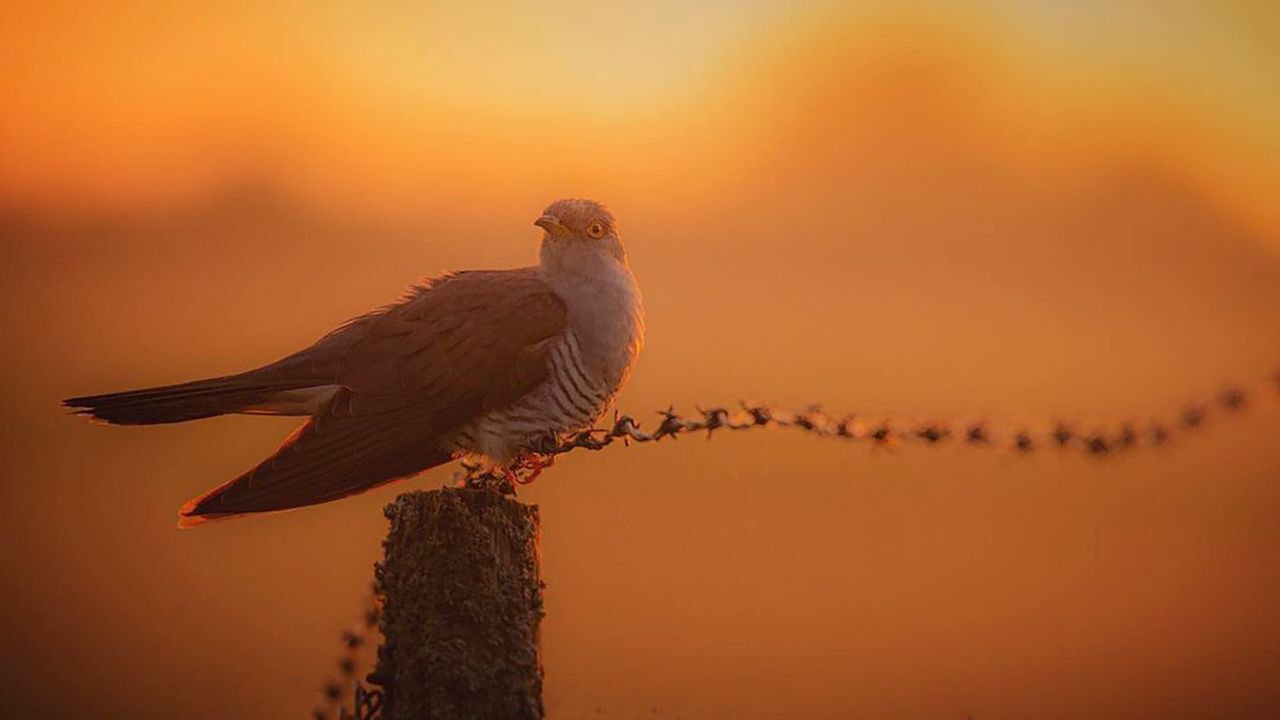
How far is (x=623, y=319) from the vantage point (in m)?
5.24

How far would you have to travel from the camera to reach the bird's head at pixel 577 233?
17.9 feet

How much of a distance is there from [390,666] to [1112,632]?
22.4 feet

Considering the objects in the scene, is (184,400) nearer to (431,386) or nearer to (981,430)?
(431,386)

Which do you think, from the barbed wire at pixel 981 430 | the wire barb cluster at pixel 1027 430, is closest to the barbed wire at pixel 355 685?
the barbed wire at pixel 981 430

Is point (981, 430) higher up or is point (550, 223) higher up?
point (550, 223)

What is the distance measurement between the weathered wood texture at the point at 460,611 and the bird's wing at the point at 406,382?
107cm

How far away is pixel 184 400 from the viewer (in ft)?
15.7

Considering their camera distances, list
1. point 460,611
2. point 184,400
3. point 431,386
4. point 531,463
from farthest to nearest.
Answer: point 531,463
point 431,386
point 184,400
point 460,611

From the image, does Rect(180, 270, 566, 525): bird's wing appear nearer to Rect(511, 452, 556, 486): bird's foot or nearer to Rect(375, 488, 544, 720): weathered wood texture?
Rect(511, 452, 556, 486): bird's foot

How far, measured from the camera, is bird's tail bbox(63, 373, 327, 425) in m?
4.70

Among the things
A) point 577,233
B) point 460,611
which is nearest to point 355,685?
point 460,611

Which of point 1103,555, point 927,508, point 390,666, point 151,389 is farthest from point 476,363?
point 927,508

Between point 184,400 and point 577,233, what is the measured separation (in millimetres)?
1563

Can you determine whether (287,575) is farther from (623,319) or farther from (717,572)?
(623,319)
